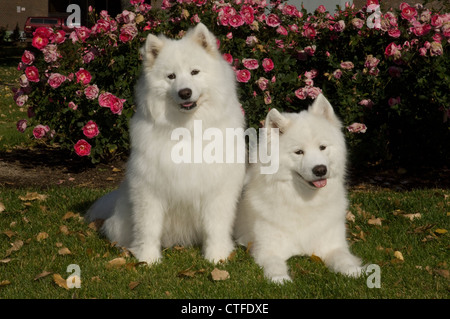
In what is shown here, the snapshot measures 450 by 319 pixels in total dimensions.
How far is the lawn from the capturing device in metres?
3.51

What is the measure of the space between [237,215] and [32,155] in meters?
4.75

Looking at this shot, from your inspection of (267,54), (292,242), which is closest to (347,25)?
(267,54)

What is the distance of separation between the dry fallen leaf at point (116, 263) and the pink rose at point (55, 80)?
3.09 meters

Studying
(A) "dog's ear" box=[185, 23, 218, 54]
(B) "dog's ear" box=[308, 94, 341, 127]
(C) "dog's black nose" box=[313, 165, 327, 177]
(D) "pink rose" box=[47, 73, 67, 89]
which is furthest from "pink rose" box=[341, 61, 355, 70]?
(D) "pink rose" box=[47, 73, 67, 89]

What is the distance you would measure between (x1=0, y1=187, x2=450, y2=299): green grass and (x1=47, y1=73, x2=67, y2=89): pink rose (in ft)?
5.32

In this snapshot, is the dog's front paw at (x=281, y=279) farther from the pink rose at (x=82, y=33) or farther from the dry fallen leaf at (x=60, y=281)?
the pink rose at (x=82, y=33)

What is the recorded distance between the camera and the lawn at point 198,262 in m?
3.51

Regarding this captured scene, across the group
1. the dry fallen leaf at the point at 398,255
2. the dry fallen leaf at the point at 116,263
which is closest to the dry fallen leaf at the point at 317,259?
the dry fallen leaf at the point at 398,255

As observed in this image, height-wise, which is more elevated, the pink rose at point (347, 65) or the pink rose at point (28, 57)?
the pink rose at point (28, 57)

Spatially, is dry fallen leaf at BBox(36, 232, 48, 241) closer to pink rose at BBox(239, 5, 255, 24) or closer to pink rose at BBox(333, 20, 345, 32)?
pink rose at BBox(239, 5, 255, 24)

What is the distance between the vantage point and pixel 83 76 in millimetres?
6328

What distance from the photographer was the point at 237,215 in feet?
14.3

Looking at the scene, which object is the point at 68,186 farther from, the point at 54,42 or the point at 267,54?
the point at 267,54

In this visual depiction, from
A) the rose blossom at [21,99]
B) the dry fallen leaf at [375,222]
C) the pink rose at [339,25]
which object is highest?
the pink rose at [339,25]
